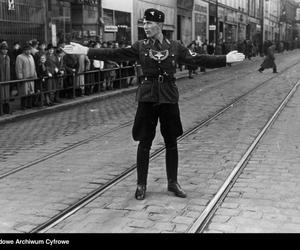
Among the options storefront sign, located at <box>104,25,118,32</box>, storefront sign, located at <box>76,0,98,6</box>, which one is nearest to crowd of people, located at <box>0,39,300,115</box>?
storefront sign, located at <box>76,0,98,6</box>

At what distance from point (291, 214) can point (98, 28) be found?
67.0 feet

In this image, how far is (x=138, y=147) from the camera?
6.12m

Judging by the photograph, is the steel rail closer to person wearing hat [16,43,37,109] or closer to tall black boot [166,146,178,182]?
tall black boot [166,146,178,182]

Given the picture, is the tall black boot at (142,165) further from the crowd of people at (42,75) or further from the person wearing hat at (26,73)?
the person wearing hat at (26,73)

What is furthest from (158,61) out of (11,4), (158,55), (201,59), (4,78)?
(11,4)

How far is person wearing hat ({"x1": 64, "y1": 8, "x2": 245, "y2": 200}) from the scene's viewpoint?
5875 mm

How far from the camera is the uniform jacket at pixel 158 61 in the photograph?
586 centimetres

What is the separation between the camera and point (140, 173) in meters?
6.11

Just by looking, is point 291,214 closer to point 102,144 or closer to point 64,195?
point 64,195

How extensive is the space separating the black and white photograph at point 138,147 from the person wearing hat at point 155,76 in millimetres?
11

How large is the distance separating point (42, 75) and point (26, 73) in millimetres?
600

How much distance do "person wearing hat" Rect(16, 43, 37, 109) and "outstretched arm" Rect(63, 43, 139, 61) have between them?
8127 millimetres

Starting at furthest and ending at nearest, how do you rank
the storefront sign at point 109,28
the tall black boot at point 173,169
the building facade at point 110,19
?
the storefront sign at point 109,28
the building facade at point 110,19
the tall black boot at point 173,169

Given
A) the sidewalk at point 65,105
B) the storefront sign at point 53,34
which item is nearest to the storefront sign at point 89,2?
the storefront sign at point 53,34
